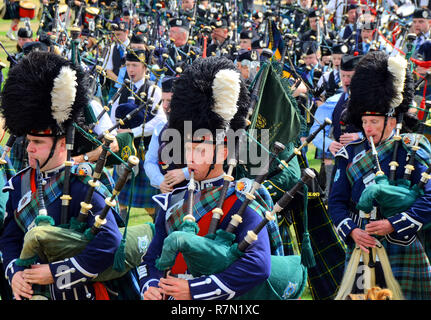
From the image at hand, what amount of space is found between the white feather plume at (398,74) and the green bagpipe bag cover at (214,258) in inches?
60.1

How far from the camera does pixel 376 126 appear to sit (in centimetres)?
428

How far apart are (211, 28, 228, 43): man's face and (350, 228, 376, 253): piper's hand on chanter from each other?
9004mm

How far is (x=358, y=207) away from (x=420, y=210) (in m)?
0.32

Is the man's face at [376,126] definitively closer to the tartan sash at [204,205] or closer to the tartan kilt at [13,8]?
the tartan sash at [204,205]

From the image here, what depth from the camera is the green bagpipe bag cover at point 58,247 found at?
3158mm

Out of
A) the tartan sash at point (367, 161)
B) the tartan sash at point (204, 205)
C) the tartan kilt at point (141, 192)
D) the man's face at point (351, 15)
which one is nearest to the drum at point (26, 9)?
the man's face at point (351, 15)

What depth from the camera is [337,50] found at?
9.05 meters

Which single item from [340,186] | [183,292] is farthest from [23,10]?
[183,292]

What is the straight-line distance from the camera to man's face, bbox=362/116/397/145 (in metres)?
4.25

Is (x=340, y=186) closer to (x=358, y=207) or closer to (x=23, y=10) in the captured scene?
(x=358, y=207)

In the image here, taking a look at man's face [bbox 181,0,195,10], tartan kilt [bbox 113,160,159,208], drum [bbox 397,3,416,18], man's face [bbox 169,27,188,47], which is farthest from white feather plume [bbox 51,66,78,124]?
drum [bbox 397,3,416,18]

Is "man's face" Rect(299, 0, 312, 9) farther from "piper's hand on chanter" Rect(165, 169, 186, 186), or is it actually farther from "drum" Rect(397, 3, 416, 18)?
"piper's hand on chanter" Rect(165, 169, 186, 186)

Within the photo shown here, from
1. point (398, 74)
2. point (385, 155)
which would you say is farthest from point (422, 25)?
point (385, 155)
